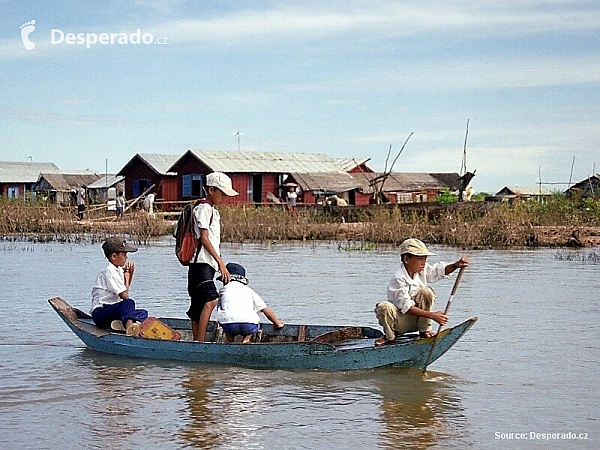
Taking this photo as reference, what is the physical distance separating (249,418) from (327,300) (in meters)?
6.93

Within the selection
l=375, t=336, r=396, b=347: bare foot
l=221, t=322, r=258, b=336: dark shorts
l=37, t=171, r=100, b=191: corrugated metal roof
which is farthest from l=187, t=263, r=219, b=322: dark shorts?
l=37, t=171, r=100, b=191: corrugated metal roof

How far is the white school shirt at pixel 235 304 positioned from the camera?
849 centimetres

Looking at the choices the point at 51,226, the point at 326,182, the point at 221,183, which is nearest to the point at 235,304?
the point at 221,183

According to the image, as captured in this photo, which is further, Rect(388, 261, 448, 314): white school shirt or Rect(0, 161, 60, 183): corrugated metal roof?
Rect(0, 161, 60, 183): corrugated metal roof

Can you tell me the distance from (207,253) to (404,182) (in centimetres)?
3591

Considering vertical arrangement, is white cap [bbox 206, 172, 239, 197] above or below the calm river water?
above

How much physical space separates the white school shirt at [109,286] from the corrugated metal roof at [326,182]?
32434mm

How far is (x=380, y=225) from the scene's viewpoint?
993 inches

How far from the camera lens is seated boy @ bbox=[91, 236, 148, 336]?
9.00 meters

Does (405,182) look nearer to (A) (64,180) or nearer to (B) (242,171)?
(B) (242,171)

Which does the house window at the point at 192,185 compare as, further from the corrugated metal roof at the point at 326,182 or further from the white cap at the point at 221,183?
the white cap at the point at 221,183

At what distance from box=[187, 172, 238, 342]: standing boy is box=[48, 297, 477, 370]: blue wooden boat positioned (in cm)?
42

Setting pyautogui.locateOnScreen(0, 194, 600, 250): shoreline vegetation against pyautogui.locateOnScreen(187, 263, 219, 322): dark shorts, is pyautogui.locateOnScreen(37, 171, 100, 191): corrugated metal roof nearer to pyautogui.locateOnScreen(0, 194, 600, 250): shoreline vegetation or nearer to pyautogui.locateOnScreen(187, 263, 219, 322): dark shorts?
pyautogui.locateOnScreen(0, 194, 600, 250): shoreline vegetation

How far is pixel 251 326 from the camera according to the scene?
28.2ft
